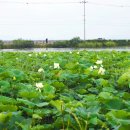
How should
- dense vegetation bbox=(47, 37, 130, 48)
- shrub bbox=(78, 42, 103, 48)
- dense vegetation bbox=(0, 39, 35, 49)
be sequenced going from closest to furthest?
dense vegetation bbox=(0, 39, 35, 49) < shrub bbox=(78, 42, 103, 48) < dense vegetation bbox=(47, 37, 130, 48)

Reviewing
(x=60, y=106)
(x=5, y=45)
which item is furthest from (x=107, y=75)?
(x=5, y=45)

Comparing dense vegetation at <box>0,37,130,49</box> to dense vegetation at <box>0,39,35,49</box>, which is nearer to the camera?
dense vegetation at <box>0,39,35,49</box>

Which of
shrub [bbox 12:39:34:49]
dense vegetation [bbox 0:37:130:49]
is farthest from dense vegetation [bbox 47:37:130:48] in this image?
shrub [bbox 12:39:34:49]

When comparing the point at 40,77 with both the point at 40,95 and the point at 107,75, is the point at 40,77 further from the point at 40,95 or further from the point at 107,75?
the point at 40,95

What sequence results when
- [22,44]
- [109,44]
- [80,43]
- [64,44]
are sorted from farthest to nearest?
1. [64,44]
2. [80,43]
3. [109,44]
4. [22,44]

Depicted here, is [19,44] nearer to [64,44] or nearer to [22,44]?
[22,44]

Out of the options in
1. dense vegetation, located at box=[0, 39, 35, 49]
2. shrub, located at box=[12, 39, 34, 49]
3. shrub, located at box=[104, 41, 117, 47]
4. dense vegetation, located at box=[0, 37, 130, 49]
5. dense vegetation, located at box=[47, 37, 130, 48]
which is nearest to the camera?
dense vegetation, located at box=[0, 39, 35, 49]

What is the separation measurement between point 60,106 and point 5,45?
26.0m

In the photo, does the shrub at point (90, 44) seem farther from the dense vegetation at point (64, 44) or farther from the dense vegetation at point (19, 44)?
the dense vegetation at point (19, 44)

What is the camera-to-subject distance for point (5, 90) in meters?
2.32

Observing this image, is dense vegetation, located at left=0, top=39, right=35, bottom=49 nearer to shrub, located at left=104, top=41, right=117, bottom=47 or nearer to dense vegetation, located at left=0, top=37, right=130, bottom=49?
dense vegetation, located at left=0, top=37, right=130, bottom=49

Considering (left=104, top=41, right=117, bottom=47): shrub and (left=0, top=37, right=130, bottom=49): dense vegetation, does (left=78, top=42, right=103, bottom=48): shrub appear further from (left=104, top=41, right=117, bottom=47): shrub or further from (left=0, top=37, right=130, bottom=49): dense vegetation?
(left=104, top=41, right=117, bottom=47): shrub

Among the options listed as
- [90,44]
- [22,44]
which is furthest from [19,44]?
[90,44]

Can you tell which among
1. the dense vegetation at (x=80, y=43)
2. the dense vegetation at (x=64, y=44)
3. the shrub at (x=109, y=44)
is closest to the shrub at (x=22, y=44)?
the dense vegetation at (x=64, y=44)
